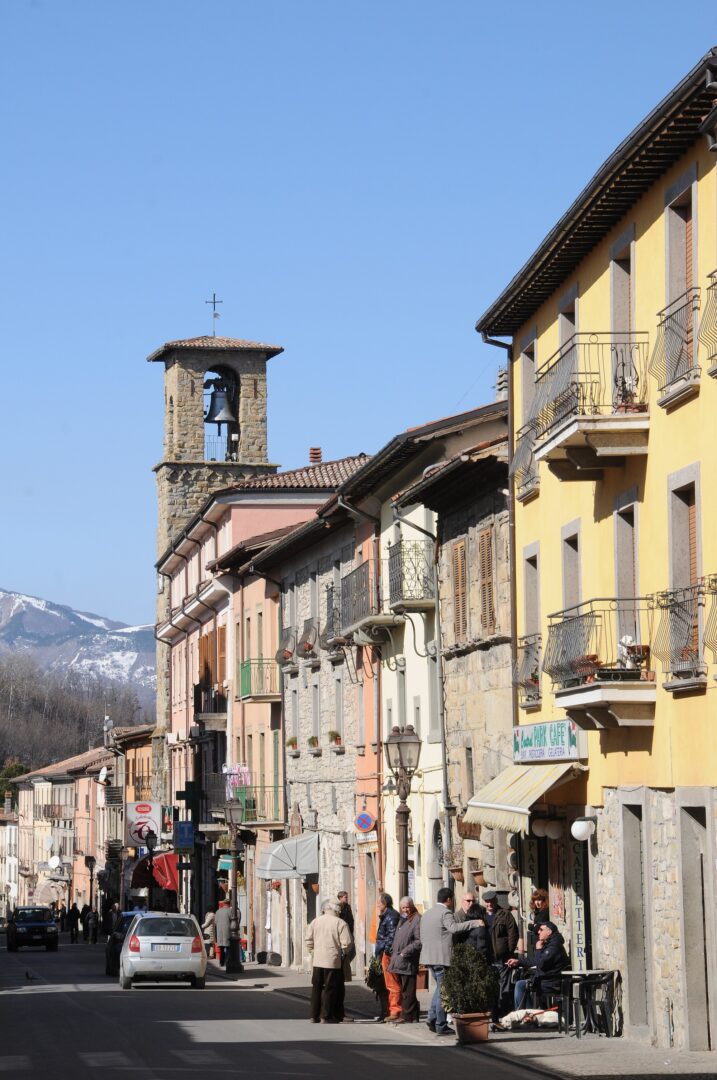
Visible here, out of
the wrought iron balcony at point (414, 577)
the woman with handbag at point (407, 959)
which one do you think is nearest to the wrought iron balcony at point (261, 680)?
the wrought iron balcony at point (414, 577)

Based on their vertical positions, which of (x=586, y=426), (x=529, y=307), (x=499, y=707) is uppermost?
(x=529, y=307)

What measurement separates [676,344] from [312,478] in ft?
117

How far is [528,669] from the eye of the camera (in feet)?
78.0

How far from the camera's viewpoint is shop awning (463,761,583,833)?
21484 mm

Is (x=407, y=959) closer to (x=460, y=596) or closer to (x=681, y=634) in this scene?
(x=681, y=634)

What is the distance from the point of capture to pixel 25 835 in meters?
131

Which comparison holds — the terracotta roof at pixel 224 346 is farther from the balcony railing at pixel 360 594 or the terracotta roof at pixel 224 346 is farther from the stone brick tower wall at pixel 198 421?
the balcony railing at pixel 360 594

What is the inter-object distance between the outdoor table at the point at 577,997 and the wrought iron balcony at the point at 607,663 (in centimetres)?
Result: 265

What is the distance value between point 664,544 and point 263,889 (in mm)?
31624

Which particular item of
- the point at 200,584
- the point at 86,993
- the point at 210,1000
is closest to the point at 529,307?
the point at 210,1000

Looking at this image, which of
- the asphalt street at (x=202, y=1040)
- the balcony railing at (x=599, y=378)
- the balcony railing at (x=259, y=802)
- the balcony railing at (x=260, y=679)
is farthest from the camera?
the balcony railing at (x=260, y=679)

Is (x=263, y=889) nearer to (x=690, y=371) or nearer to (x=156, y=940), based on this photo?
(x=156, y=940)

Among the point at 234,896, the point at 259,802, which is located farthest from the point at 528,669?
Result: the point at 259,802

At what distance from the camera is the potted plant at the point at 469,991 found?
1886 centimetres
